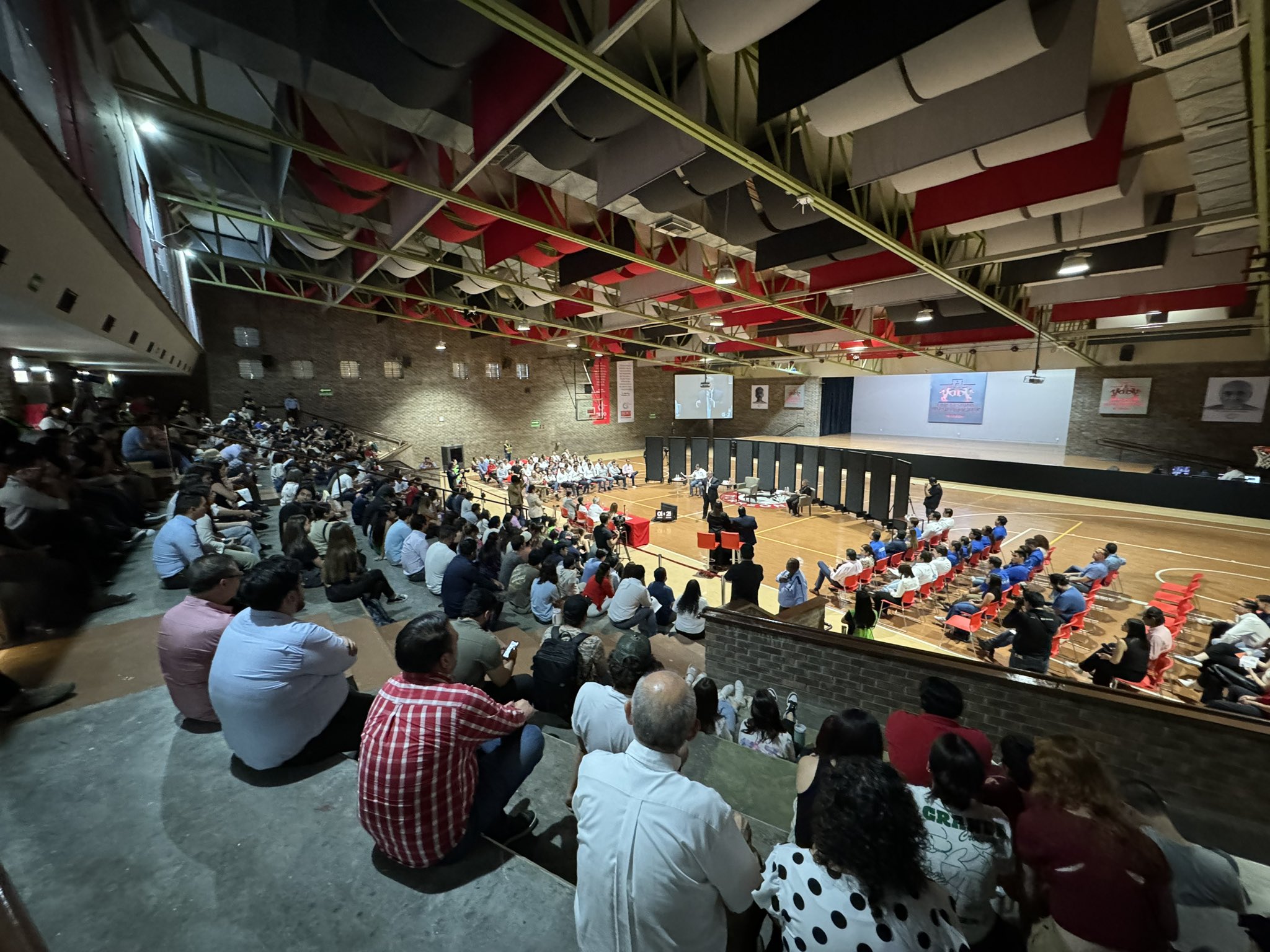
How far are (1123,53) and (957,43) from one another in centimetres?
187

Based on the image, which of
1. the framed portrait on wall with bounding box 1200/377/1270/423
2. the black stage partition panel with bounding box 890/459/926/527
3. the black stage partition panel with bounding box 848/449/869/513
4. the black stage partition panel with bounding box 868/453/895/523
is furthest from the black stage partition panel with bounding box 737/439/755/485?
the framed portrait on wall with bounding box 1200/377/1270/423

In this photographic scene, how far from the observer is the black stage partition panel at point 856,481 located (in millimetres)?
13602

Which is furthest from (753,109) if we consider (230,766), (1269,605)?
(1269,605)

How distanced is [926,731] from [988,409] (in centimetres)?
2380

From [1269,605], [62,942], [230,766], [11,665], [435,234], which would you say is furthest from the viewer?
[435,234]

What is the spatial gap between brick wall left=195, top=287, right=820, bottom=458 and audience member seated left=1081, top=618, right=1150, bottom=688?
19.0 meters

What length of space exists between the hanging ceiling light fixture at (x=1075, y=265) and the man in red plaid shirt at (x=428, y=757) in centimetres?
867

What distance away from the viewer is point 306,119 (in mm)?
4855

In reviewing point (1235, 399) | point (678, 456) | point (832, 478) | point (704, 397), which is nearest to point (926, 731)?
point (832, 478)

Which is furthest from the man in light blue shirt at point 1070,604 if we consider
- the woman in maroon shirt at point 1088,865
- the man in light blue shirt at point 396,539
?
the man in light blue shirt at point 396,539

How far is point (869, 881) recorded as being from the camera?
107 centimetres

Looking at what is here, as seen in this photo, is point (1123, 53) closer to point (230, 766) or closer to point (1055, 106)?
point (1055, 106)

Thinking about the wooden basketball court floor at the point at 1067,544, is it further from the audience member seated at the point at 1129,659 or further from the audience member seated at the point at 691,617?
the audience member seated at the point at 691,617

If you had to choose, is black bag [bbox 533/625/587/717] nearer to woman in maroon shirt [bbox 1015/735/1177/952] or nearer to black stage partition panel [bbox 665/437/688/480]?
woman in maroon shirt [bbox 1015/735/1177/952]
